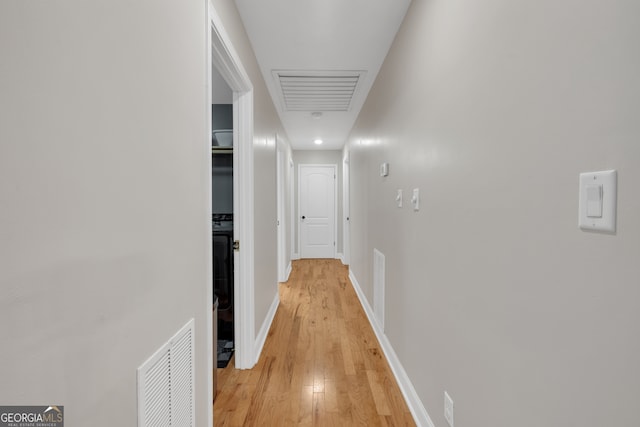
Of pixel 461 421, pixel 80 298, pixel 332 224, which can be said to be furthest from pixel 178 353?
pixel 332 224

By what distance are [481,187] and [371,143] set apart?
2167 millimetres

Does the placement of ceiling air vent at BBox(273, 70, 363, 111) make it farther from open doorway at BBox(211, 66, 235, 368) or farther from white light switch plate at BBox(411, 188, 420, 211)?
white light switch plate at BBox(411, 188, 420, 211)

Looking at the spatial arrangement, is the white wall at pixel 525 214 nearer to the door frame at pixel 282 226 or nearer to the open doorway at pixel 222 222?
the open doorway at pixel 222 222

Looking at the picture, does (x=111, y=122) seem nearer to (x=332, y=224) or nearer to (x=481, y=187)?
(x=481, y=187)

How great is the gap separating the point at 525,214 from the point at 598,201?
22 centimetres

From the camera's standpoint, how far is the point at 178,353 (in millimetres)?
1026

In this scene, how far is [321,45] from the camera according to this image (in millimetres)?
2301

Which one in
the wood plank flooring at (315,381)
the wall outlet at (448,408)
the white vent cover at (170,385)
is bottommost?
the wood plank flooring at (315,381)

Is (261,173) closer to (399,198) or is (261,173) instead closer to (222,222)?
(222,222)

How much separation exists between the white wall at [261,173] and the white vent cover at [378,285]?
41.6 inches

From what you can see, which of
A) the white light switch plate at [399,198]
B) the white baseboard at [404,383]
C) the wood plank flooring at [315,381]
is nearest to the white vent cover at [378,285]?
the white baseboard at [404,383]

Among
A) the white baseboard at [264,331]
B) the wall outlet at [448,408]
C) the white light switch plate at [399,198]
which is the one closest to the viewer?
Answer: the wall outlet at [448,408]

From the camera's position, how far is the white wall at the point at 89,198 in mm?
480

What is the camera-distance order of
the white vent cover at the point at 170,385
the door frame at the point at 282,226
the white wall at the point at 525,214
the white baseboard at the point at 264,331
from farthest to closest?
the door frame at the point at 282,226 < the white baseboard at the point at 264,331 < the white vent cover at the point at 170,385 < the white wall at the point at 525,214
